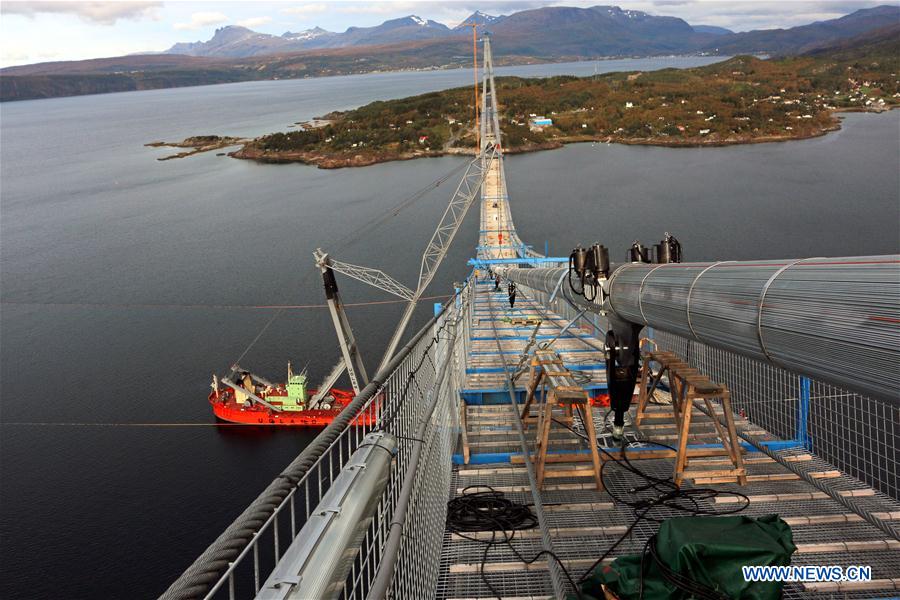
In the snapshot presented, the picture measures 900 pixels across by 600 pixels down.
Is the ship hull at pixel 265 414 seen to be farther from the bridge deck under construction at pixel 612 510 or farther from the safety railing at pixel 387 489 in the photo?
the safety railing at pixel 387 489

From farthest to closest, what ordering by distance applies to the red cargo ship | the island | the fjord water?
the island → the red cargo ship → the fjord water

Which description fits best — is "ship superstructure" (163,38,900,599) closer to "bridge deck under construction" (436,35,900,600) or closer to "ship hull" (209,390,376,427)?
"bridge deck under construction" (436,35,900,600)

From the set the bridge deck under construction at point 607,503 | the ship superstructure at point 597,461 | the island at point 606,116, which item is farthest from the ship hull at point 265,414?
the island at point 606,116

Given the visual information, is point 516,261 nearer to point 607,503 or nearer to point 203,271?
point 607,503

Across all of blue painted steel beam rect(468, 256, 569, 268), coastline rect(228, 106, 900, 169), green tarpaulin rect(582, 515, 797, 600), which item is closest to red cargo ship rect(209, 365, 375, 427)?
blue painted steel beam rect(468, 256, 569, 268)

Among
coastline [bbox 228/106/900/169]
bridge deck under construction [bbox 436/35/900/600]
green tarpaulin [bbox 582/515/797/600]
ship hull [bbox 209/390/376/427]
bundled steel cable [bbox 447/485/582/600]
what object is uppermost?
coastline [bbox 228/106/900/169]

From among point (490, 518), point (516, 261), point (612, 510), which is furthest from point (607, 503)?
point (516, 261)

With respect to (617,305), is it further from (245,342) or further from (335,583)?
(245,342)
